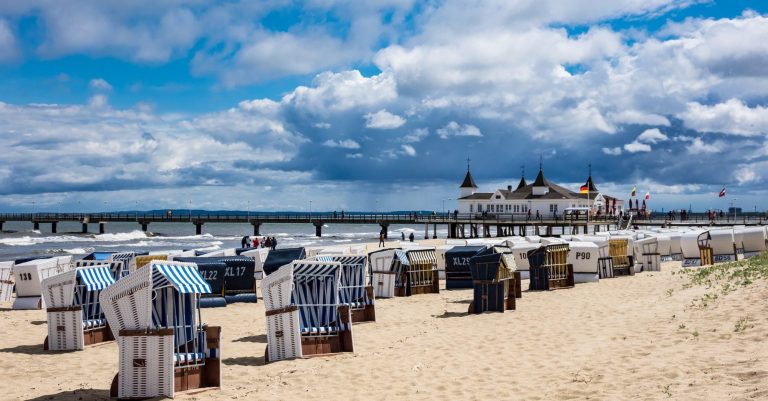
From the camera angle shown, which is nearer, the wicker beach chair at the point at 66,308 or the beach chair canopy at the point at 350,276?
the wicker beach chair at the point at 66,308

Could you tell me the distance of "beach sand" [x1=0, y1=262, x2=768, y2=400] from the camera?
834cm

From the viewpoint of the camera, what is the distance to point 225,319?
15359 millimetres

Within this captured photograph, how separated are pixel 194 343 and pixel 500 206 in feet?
199

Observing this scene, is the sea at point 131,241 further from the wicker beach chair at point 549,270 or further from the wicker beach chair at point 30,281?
the wicker beach chair at point 549,270

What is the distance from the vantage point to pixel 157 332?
27.1 ft

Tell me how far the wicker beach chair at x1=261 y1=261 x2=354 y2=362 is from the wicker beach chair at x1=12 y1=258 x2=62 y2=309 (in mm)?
9301

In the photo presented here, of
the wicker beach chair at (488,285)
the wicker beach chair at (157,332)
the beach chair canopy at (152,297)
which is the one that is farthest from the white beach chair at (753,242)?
the beach chair canopy at (152,297)

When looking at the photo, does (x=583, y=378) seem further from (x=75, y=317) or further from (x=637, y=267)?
(x=637, y=267)

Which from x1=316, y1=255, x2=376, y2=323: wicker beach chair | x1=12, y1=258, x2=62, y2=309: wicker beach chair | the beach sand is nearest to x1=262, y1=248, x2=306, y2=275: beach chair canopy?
the beach sand

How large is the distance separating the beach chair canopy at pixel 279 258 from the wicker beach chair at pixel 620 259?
10.7 meters

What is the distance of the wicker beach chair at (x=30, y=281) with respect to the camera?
17188mm

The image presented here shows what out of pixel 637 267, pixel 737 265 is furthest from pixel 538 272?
pixel 637 267

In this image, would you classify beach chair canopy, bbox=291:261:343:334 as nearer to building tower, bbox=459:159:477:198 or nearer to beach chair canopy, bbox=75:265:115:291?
beach chair canopy, bbox=75:265:115:291

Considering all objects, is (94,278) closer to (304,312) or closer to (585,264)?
(304,312)
